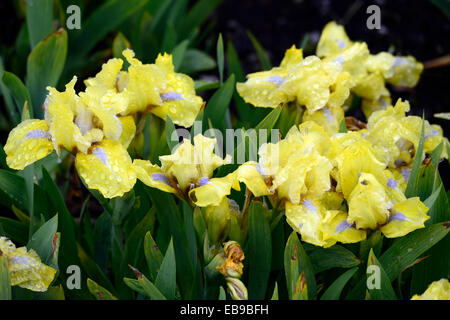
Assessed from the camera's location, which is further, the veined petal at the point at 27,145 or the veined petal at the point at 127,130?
the veined petal at the point at 127,130

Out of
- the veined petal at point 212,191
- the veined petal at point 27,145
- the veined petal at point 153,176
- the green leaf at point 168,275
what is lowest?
the green leaf at point 168,275

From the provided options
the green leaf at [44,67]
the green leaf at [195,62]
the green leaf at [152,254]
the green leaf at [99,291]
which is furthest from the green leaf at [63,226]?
the green leaf at [195,62]

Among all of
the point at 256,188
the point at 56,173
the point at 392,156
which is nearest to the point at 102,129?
the point at 256,188

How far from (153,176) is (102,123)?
0.69ft

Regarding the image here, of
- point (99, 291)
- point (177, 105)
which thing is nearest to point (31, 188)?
point (99, 291)

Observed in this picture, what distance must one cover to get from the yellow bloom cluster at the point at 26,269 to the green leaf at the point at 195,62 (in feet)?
4.93

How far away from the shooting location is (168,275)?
4.10ft

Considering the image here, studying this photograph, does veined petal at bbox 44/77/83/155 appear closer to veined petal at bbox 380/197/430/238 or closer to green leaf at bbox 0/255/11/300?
green leaf at bbox 0/255/11/300

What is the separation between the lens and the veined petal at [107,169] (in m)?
1.27

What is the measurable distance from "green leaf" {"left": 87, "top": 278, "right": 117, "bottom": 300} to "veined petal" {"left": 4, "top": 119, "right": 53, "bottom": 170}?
1.08 ft

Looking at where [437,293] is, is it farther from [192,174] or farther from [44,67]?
[44,67]

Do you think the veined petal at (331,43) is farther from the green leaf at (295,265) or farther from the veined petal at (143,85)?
the green leaf at (295,265)

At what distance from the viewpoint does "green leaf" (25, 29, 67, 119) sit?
1849mm

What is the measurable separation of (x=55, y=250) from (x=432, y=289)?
0.83 m
